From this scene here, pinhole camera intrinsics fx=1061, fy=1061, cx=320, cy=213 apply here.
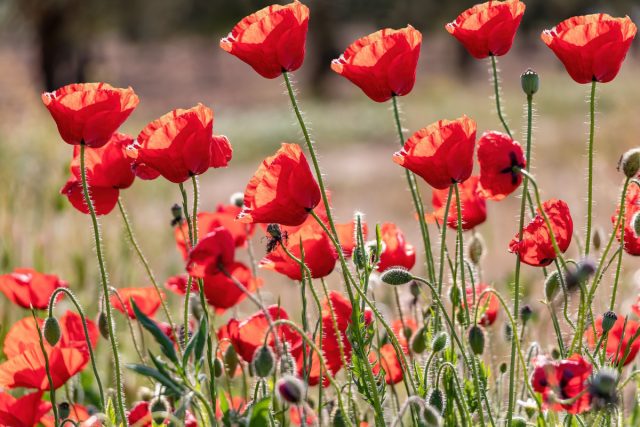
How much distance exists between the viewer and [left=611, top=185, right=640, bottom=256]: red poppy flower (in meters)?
1.85

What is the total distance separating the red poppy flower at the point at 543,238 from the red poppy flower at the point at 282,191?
1.18 feet

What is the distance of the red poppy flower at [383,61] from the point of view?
1.75 metres

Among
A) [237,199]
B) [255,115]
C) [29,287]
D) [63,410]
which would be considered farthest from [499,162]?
[255,115]

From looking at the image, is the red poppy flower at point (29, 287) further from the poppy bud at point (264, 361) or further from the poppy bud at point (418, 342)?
the poppy bud at point (264, 361)

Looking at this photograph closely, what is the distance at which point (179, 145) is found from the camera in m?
1.65

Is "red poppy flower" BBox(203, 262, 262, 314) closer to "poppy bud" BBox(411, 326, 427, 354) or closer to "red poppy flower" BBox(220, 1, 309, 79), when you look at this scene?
"poppy bud" BBox(411, 326, 427, 354)

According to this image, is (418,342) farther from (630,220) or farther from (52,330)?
(52,330)

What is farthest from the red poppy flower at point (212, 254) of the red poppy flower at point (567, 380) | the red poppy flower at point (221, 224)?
the red poppy flower at point (221, 224)

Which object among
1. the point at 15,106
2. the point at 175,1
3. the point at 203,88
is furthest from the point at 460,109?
the point at 203,88

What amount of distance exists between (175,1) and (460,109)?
14.5 m

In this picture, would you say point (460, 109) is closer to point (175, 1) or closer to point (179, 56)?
point (175, 1)

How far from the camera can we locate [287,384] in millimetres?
1262

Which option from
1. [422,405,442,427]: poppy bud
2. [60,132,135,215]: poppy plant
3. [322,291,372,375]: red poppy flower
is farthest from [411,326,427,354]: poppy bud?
[60,132,135,215]: poppy plant

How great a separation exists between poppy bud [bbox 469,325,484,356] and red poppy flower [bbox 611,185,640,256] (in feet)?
1.12
